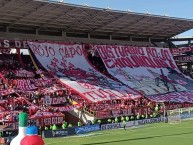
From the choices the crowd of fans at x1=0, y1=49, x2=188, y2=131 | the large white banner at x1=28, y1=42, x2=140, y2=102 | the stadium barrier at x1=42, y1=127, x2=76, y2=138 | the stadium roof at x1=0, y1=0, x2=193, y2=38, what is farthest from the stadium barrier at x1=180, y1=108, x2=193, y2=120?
the stadium roof at x1=0, y1=0, x2=193, y2=38

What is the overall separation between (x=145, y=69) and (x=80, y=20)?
12.2m

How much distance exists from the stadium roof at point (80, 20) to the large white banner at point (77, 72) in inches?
146

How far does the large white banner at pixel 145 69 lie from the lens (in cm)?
5486

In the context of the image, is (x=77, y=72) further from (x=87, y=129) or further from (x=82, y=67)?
(x=87, y=129)

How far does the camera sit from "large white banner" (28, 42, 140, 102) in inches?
1820

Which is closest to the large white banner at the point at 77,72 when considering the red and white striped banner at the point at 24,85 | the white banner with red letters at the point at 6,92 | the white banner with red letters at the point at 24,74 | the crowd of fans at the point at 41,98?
the crowd of fans at the point at 41,98

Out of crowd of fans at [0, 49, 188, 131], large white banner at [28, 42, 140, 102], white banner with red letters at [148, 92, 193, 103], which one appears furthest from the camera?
white banner with red letters at [148, 92, 193, 103]

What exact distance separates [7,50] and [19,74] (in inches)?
191

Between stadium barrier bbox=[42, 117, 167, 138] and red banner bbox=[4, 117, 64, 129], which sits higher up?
red banner bbox=[4, 117, 64, 129]

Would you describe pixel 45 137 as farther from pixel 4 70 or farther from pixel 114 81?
pixel 114 81

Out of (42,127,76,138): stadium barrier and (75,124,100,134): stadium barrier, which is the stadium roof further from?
(42,127,76,138): stadium barrier

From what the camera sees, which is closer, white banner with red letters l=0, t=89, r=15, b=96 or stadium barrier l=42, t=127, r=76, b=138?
stadium barrier l=42, t=127, r=76, b=138

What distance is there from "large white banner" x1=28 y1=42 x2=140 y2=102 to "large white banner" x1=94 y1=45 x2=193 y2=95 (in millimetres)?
3237

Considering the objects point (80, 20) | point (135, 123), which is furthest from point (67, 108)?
point (80, 20)
